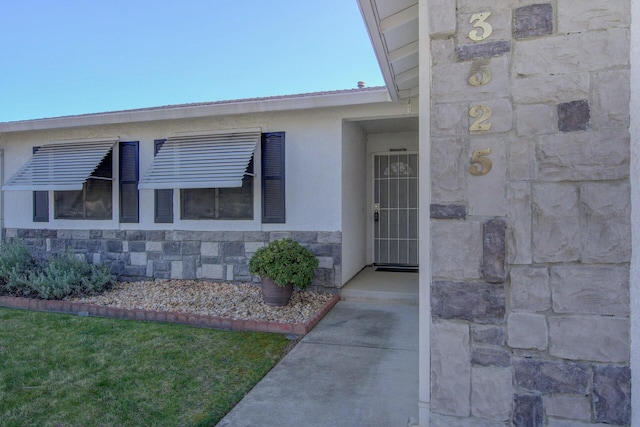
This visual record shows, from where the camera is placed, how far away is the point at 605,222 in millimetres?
1953

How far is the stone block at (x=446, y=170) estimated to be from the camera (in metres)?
2.13

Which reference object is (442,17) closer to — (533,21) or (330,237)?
(533,21)

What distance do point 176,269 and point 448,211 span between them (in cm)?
531

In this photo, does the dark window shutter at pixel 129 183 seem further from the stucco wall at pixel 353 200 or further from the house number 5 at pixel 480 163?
the house number 5 at pixel 480 163

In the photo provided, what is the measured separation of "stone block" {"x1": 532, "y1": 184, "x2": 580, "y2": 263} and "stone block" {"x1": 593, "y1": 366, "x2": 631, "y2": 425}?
585 mm

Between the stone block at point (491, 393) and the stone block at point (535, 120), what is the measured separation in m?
1.28

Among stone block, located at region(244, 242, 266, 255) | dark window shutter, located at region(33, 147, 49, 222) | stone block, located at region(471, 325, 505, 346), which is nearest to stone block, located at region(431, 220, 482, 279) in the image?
stone block, located at region(471, 325, 505, 346)

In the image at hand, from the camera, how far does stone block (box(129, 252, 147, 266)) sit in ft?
21.4

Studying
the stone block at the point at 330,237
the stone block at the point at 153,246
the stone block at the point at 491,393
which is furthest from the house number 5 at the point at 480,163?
the stone block at the point at 153,246

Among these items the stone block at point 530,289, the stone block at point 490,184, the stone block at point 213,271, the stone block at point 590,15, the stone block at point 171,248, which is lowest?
the stone block at point 213,271

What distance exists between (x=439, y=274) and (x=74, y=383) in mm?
2946

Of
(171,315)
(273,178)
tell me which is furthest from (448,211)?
(273,178)

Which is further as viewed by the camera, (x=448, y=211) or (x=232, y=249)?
(x=232, y=249)

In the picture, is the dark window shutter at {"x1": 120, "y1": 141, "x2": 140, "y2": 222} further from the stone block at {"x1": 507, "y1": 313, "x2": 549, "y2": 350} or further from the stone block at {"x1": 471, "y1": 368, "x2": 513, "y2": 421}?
the stone block at {"x1": 507, "y1": 313, "x2": 549, "y2": 350}
